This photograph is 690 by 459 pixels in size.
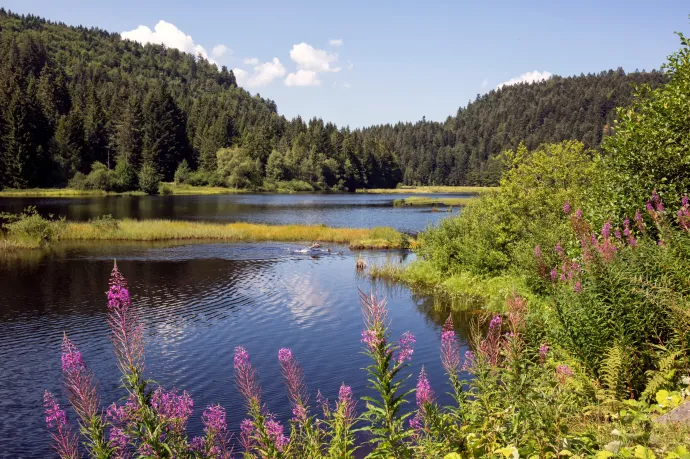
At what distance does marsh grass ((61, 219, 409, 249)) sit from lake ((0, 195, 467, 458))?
169 inches

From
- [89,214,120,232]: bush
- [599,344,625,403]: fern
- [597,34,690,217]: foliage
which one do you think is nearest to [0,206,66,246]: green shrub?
[89,214,120,232]: bush

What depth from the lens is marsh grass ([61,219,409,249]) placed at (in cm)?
4906

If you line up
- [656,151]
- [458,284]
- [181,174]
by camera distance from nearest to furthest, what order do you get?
[656,151] < [458,284] < [181,174]

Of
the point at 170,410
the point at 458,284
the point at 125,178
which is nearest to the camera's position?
the point at 170,410

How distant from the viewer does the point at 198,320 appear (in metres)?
23.7

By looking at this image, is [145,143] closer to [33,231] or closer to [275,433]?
[33,231]

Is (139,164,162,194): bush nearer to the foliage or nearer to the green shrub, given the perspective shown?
the green shrub

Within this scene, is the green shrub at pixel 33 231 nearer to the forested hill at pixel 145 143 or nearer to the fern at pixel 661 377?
the fern at pixel 661 377

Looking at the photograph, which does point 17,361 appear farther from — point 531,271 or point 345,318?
point 531,271

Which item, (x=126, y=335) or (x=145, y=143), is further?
(x=145, y=143)

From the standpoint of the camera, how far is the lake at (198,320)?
1541 centimetres

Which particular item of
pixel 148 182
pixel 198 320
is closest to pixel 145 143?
pixel 148 182

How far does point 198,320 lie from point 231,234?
98.7 feet

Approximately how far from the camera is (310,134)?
17950 cm
